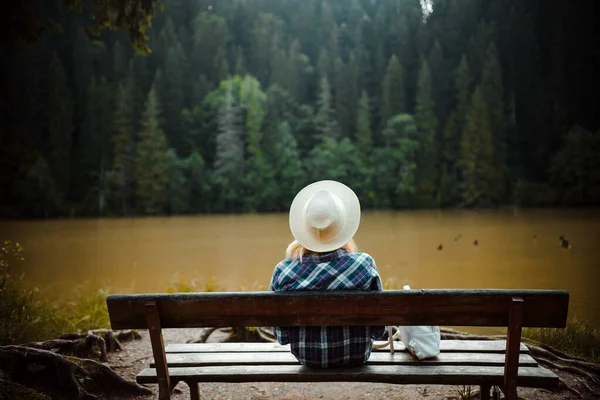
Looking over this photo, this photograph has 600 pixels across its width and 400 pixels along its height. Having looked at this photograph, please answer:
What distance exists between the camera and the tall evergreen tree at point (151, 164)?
2608cm

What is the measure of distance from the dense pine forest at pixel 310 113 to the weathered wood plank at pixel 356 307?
2351 centimetres

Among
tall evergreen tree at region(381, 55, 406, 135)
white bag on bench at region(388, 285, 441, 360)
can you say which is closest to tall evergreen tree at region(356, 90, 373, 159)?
tall evergreen tree at region(381, 55, 406, 135)

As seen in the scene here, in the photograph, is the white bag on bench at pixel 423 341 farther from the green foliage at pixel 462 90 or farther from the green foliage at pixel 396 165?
the green foliage at pixel 462 90

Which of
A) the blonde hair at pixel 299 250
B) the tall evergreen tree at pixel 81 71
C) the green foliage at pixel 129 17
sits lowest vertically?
the blonde hair at pixel 299 250

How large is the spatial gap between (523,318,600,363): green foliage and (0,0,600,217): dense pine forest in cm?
2082

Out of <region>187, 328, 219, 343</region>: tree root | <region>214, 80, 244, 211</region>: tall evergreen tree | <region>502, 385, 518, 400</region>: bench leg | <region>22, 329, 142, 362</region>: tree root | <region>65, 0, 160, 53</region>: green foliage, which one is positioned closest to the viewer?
<region>502, 385, 518, 400</region>: bench leg

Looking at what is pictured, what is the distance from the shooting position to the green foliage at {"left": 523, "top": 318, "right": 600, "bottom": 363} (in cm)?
419

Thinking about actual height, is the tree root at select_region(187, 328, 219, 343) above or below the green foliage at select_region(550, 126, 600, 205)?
below

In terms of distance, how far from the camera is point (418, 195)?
88.0 ft

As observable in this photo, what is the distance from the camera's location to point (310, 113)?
3039 cm

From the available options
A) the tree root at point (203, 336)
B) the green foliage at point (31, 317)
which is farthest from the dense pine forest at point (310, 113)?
the tree root at point (203, 336)

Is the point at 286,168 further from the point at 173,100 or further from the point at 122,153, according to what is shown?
the point at 122,153

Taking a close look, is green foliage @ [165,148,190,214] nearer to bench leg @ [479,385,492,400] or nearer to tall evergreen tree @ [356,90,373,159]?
tall evergreen tree @ [356,90,373,159]

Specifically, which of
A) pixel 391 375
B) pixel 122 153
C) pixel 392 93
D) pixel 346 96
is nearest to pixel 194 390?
pixel 391 375
